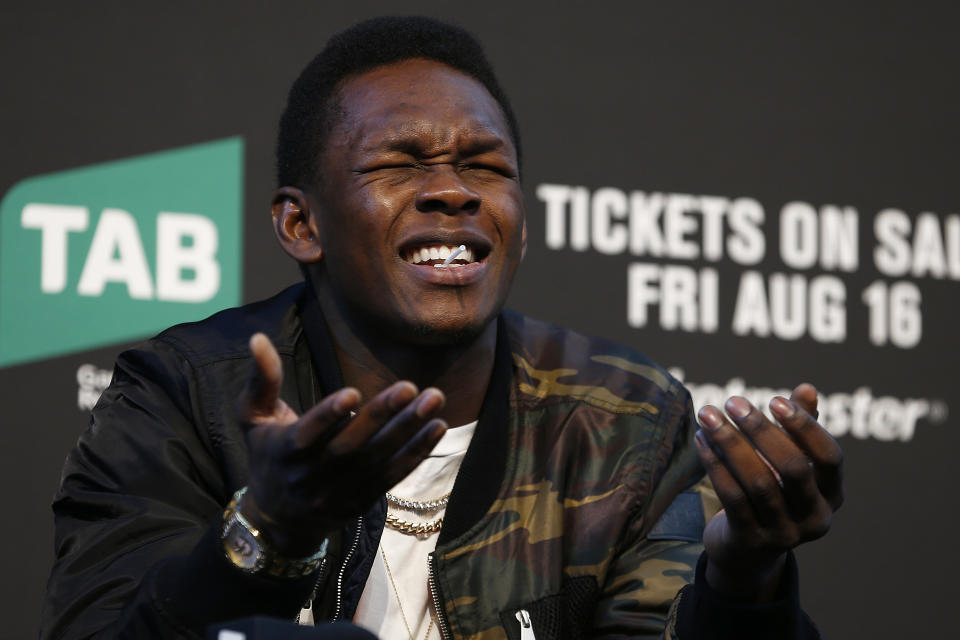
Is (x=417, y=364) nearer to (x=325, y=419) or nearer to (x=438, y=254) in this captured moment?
(x=438, y=254)

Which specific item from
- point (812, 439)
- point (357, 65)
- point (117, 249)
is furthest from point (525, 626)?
point (117, 249)

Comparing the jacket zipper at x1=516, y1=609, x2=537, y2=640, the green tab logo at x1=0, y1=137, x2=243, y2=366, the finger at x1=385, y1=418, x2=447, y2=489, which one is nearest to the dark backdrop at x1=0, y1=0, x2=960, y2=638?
the green tab logo at x1=0, y1=137, x2=243, y2=366

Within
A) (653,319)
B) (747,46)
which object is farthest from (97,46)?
(747,46)

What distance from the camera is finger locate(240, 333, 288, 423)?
3.82 feet

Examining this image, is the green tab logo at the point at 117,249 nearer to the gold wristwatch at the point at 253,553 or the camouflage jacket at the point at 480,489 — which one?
the camouflage jacket at the point at 480,489

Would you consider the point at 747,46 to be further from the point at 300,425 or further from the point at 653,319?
the point at 300,425

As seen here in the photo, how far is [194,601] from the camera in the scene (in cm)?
128

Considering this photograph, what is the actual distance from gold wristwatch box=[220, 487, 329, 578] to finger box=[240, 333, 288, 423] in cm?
10

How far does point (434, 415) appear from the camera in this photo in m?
1.53

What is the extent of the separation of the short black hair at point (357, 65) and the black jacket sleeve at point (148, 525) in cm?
40

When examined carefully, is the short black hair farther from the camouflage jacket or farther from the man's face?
the camouflage jacket

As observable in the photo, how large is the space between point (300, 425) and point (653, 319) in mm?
1966

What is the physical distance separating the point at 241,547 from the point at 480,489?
0.59 m

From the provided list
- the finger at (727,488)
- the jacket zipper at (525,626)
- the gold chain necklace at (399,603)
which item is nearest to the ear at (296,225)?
the gold chain necklace at (399,603)
